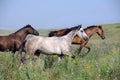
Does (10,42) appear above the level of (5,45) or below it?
above

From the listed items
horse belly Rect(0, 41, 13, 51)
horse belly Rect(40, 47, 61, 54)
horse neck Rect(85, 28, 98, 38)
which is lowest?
horse belly Rect(40, 47, 61, 54)

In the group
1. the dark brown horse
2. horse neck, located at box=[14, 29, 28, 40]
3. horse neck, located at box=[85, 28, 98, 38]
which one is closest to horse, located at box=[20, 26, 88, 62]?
the dark brown horse

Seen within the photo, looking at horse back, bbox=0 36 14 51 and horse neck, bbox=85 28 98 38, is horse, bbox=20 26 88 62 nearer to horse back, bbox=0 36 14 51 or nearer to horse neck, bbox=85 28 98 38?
horse back, bbox=0 36 14 51

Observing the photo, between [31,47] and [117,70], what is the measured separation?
5761 millimetres

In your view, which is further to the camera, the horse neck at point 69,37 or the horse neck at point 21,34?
the horse neck at point 21,34

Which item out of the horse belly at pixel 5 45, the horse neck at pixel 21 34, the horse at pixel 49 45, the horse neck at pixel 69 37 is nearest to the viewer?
the horse at pixel 49 45

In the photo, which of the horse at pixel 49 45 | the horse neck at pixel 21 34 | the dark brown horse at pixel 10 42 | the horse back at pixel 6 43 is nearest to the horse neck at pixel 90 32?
the horse neck at pixel 21 34

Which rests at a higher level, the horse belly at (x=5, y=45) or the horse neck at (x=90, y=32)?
the horse neck at (x=90, y=32)

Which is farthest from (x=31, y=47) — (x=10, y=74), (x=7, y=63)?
(x=10, y=74)

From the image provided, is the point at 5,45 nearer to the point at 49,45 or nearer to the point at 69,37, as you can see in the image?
the point at 49,45

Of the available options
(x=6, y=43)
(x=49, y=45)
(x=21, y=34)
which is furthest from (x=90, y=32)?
(x=49, y=45)

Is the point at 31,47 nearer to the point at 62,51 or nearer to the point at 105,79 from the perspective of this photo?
the point at 62,51

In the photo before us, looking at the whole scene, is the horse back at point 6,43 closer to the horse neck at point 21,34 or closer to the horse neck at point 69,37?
the horse neck at point 21,34

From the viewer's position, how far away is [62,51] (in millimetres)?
12133
